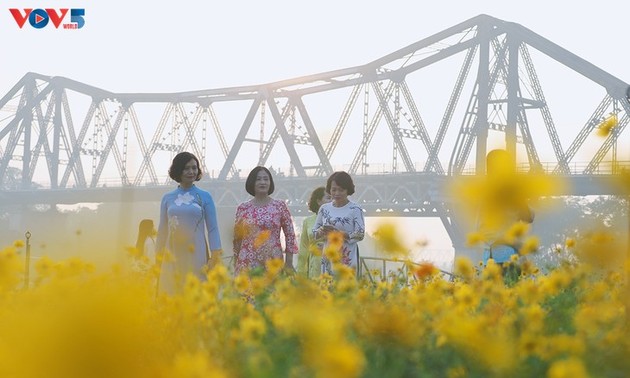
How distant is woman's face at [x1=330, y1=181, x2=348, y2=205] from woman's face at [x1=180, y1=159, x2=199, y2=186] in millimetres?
1055

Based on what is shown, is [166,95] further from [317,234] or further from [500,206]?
[500,206]

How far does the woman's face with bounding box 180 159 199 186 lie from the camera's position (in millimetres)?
6848

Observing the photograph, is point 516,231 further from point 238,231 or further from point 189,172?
point 238,231

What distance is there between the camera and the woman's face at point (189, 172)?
6848 millimetres

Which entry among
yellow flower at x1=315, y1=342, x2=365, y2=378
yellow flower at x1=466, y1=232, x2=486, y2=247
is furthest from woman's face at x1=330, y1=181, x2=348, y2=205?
yellow flower at x1=315, y1=342, x2=365, y2=378

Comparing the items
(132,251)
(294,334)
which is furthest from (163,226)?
(294,334)

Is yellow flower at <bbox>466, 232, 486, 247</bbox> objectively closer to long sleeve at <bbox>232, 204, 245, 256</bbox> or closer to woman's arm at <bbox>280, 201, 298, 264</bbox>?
long sleeve at <bbox>232, 204, 245, 256</bbox>

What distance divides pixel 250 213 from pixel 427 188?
119 ft

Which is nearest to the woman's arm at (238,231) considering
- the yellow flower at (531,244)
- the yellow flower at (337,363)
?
the yellow flower at (531,244)

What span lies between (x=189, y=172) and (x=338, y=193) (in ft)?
3.82

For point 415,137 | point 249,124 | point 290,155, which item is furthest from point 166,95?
point 415,137

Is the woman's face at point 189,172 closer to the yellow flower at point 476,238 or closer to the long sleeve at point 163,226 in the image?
the long sleeve at point 163,226

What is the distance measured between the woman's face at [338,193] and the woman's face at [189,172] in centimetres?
105

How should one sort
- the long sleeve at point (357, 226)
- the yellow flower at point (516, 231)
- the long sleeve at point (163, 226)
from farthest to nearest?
the long sleeve at point (357, 226), the long sleeve at point (163, 226), the yellow flower at point (516, 231)
